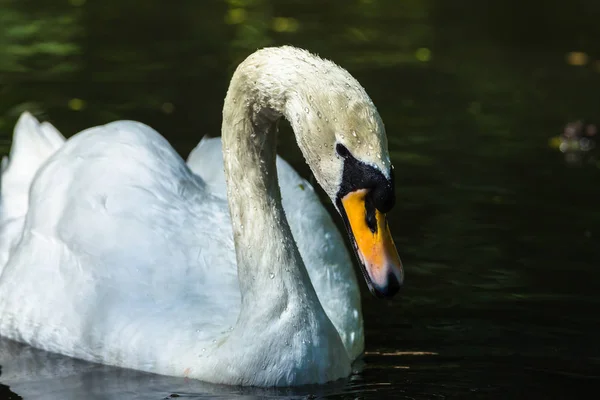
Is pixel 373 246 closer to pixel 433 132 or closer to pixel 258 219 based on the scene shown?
pixel 258 219

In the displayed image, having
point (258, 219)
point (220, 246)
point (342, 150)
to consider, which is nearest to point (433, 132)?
point (220, 246)

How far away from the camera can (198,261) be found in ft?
22.4

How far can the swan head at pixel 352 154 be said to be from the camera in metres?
5.24

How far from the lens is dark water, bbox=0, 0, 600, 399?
6789mm

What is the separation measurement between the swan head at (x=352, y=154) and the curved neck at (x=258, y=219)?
0.56m

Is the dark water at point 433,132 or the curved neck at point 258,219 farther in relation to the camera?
the dark water at point 433,132

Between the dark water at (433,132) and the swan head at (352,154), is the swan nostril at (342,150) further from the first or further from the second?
the dark water at (433,132)

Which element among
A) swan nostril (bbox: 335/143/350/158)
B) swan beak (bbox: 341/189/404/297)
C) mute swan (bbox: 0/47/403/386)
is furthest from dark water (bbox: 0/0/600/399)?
swan nostril (bbox: 335/143/350/158)

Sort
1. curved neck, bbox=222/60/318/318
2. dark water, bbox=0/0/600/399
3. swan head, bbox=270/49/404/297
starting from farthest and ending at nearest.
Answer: dark water, bbox=0/0/600/399, curved neck, bbox=222/60/318/318, swan head, bbox=270/49/404/297

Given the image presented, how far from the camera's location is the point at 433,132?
37.2 feet

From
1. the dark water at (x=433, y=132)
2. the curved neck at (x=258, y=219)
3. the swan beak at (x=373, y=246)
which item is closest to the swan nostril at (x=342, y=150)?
the swan beak at (x=373, y=246)

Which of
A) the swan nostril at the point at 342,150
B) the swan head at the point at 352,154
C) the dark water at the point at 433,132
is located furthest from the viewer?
the dark water at the point at 433,132

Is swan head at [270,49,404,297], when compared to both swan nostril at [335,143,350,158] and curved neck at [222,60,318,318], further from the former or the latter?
curved neck at [222,60,318,318]

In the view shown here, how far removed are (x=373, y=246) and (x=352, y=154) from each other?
410mm
